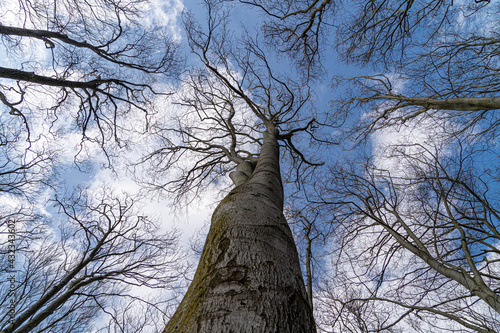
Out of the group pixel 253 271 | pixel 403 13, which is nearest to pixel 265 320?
pixel 253 271

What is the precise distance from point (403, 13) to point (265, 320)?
15.7 ft

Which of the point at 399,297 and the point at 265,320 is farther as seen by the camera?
the point at 399,297

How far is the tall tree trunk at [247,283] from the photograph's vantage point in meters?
0.77

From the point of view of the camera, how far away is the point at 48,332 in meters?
5.48

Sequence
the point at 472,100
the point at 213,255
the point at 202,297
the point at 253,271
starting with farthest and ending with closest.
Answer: the point at 472,100
the point at 213,255
the point at 253,271
the point at 202,297

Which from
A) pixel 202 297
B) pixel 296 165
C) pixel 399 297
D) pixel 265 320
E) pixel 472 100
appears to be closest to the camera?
pixel 265 320

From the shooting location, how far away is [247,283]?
3.01ft

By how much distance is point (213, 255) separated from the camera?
1145 mm

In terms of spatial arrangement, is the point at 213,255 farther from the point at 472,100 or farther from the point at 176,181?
the point at 176,181

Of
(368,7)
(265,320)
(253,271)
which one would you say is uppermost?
(368,7)

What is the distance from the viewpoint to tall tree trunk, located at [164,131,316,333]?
30.3 inches

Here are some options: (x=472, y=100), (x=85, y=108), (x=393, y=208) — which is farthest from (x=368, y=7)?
(x=85, y=108)

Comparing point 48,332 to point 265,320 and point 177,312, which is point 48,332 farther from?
point 265,320

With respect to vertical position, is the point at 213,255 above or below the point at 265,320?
above
